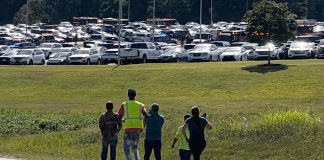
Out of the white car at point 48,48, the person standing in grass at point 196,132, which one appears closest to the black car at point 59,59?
the white car at point 48,48

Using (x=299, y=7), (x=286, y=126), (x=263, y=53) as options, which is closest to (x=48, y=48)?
(x=263, y=53)

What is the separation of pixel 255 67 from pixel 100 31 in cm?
6699

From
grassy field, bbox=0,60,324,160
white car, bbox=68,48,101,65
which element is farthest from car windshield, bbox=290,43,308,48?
white car, bbox=68,48,101,65

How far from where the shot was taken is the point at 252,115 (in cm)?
3525

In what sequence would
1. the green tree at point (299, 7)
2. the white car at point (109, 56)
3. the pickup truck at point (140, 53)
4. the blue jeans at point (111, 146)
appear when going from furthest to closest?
the green tree at point (299, 7)
the white car at point (109, 56)
the pickup truck at point (140, 53)
the blue jeans at point (111, 146)

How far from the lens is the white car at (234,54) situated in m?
65.1

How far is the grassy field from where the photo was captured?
2681 centimetres

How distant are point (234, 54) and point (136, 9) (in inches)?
2988

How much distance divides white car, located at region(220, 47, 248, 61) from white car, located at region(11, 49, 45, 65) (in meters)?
14.0

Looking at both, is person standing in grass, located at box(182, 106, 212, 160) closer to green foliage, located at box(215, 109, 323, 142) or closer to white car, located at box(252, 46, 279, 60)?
green foliage, located at box(215, 109, 323, 142)

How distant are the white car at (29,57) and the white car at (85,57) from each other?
2544 millimetres

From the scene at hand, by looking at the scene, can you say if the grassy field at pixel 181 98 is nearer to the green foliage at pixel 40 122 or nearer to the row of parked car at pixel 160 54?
the green foliage at pixel 40 122

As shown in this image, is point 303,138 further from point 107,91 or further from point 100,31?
point 100,31

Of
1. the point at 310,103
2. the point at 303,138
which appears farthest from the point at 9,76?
the point at 303,138
